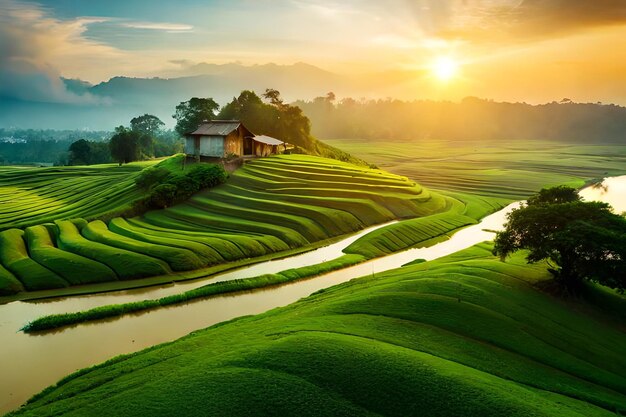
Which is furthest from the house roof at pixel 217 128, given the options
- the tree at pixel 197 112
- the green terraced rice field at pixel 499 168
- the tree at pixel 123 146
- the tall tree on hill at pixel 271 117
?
the green terraced rice field at pixel 499 168

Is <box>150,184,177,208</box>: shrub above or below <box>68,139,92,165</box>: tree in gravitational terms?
below

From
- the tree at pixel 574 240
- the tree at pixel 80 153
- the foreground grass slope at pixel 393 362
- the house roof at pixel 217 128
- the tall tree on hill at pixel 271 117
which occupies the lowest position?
the foreground grass slope at pixel 393 362

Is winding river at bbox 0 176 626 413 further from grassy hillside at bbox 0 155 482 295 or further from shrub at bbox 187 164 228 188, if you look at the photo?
shrub at bbox 187 164 228 188

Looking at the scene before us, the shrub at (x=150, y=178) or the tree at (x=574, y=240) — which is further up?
the shrub at (x=150, y=178)

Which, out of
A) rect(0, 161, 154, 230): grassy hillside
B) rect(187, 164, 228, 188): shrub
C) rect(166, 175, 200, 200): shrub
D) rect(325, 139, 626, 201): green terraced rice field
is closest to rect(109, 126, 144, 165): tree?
rect(0, 161, 154, 230): grassy hillside

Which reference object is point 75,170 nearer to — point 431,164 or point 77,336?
point 77,336

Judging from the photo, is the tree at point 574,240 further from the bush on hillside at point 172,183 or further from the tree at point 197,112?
the tree at point 197,112

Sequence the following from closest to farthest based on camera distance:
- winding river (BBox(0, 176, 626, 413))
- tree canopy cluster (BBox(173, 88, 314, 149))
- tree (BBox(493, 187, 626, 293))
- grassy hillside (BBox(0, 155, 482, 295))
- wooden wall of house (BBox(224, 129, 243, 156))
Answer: winding river (BBox(0, 176, 626, 413)) → tree (BBox(493, 187, 626, 293)) → grassy hillside (BBox(0, 155, 482, 295)) → wooden wall of house (BBox(224, 129, 243, 156)) → tree canopy cluster (BBox(173, 88, 314, 149))
